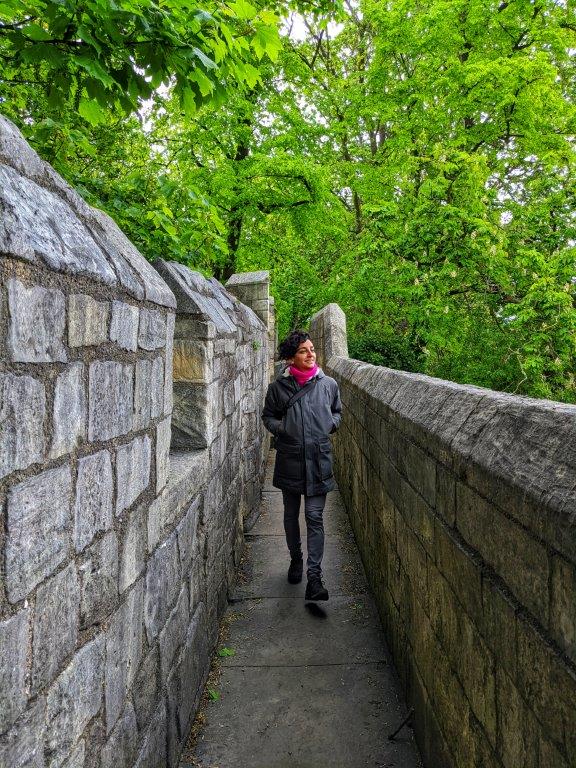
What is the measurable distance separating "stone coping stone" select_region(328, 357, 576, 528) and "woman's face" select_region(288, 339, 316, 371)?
1781mm

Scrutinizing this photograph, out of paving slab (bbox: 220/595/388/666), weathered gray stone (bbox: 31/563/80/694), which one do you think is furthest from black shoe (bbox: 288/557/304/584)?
weathered gray stone (bbox: 31/563/80/694)

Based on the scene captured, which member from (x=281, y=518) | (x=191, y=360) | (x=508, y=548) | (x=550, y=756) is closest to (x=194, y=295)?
(x=191, y=360)

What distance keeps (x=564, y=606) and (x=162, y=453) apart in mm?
1545

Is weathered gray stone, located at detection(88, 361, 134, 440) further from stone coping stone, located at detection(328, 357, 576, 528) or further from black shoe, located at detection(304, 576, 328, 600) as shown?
black shoe, located at detection(304, 576, 328, 600)

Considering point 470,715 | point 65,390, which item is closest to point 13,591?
point 65,390

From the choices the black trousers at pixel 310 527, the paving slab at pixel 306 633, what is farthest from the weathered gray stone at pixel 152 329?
the black trousers at pixel 310 527

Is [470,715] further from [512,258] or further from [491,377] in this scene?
[512,258]

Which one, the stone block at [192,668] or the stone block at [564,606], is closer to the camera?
the stone block at [564,606]

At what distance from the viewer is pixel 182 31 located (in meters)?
2.61

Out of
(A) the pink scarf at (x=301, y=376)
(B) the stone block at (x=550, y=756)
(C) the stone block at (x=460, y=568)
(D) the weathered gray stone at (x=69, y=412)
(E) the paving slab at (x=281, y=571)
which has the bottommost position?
(E) the paving slab at (x=281, y=571)

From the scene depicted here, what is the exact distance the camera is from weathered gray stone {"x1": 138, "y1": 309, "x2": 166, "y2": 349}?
6.55ft

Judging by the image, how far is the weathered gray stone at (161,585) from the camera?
2084 millimetres

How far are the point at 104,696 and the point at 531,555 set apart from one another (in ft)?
3.96

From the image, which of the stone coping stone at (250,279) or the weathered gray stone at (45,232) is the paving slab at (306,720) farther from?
the stone coping stone at (250,279)
